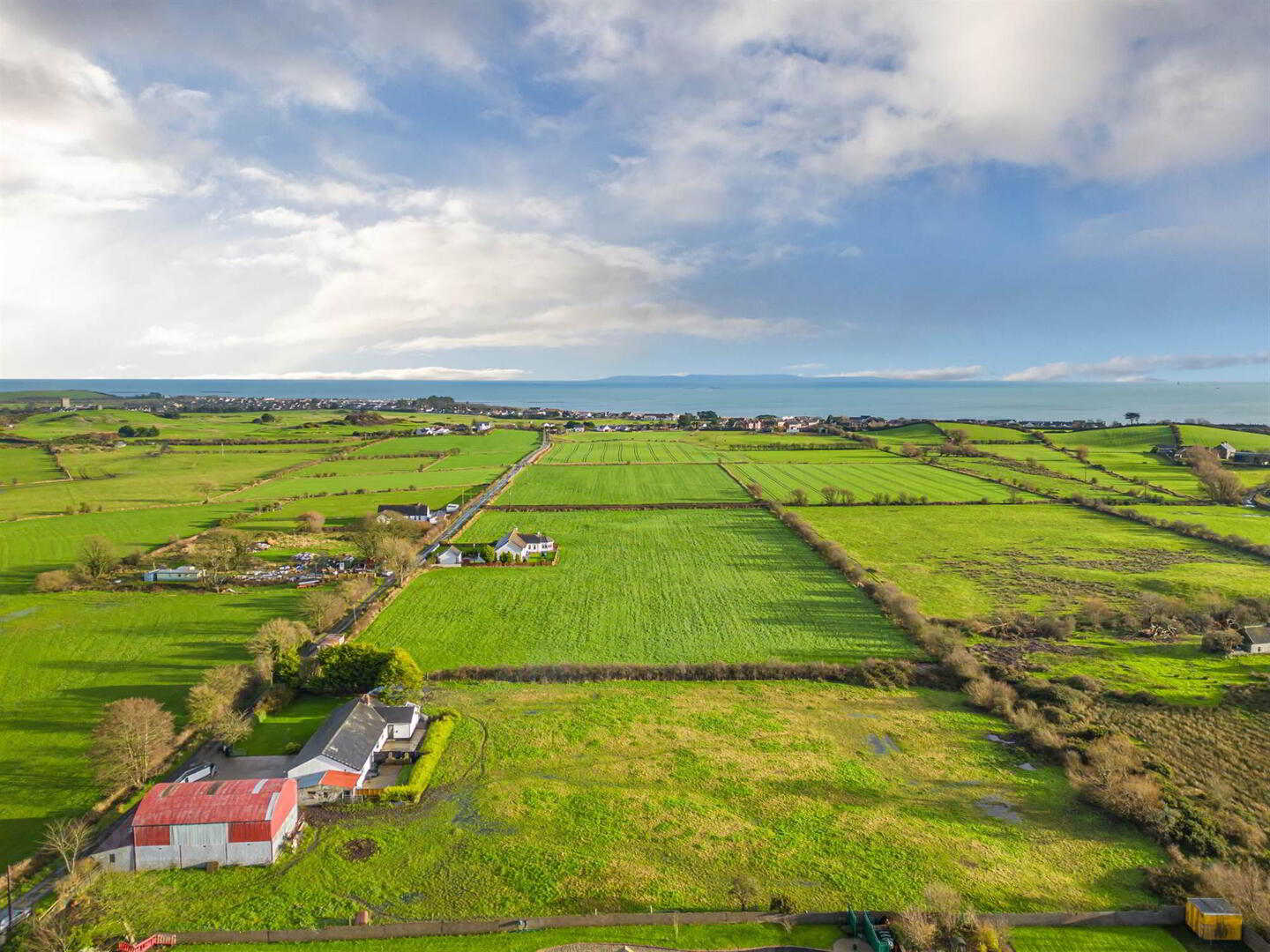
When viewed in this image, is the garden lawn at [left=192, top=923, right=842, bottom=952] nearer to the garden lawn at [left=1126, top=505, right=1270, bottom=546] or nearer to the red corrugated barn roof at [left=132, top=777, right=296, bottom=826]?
the red corrugated barn roof at [left=132, top=777, right=296, bottom=826]

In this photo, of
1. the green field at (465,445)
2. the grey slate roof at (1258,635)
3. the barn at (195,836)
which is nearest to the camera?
the barn at (195,836)

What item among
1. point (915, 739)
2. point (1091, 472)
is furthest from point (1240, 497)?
point (915, 739)

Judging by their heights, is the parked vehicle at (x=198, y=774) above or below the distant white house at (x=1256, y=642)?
below

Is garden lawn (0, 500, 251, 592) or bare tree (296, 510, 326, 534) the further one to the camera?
bare tree (296, 510, 326, 534)

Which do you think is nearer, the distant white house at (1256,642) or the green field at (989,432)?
the distant white house at (1256,642)

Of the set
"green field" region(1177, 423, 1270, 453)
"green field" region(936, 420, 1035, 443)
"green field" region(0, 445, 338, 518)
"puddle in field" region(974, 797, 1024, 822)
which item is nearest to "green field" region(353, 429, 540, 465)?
"green field" region(0, 445, 338, 518)

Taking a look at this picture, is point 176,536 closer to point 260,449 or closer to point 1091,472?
point 260,449

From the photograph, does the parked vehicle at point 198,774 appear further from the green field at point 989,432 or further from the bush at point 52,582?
the green field at point 989,432

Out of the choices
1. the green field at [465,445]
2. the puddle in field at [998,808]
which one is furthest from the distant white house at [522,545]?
the green field at [465,445]
